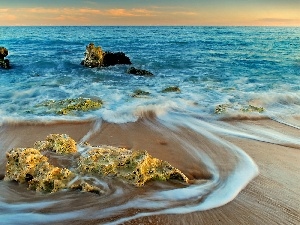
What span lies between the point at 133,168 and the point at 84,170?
828 mm

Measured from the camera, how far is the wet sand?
14.0 feet

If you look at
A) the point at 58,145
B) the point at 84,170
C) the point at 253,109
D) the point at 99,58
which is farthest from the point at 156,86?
the point at 84,170

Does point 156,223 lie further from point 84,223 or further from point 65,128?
point 65,128

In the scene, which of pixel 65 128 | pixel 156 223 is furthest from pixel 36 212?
pixel 65 128

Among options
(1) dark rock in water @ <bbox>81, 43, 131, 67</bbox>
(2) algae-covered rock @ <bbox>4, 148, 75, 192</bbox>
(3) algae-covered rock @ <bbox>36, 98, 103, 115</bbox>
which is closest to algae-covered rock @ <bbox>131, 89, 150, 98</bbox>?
(3) algae-covered rock @ <bbox>36, 98, 103, 115</bbox>

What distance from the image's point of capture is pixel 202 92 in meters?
12.0

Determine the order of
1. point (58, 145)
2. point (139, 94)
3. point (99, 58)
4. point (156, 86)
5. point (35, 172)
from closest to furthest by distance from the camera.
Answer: point (35, 172) < point (58, 145) < point (139, 94) < point (156, 86) < point (99, 58)

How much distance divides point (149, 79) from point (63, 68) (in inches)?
253

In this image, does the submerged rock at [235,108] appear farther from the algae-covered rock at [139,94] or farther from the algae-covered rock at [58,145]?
the algae-covered rock at [58,145]

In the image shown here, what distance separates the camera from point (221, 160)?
19.5 ft

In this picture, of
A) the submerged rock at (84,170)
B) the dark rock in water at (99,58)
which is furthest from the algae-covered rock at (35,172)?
the dark rock in water at (99,58)

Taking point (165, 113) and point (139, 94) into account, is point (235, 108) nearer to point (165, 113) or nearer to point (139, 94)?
point (165, 113)

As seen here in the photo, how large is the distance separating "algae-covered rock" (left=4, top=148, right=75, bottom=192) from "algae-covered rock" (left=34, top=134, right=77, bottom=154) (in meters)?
0.63

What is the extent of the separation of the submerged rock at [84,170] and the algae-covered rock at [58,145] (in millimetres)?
608
